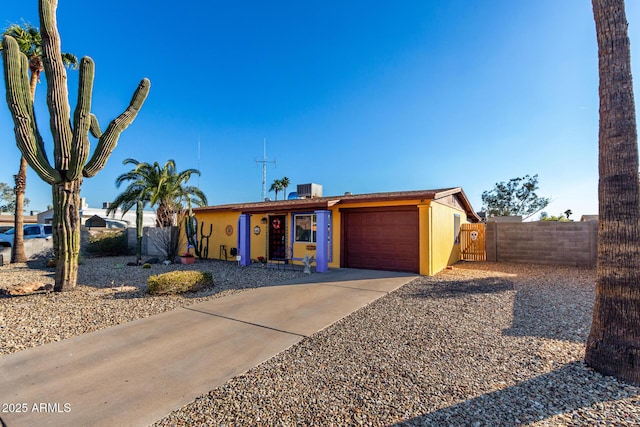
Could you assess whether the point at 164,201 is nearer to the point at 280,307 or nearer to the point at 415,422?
the point at 280,307

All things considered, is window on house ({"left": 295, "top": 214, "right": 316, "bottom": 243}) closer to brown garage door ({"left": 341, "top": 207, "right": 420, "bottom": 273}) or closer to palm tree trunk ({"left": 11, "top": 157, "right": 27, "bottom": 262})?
brown garage door ({"left": 341, "top": 207, "right": 420, "bottom": 273})

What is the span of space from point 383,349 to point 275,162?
19.4 m

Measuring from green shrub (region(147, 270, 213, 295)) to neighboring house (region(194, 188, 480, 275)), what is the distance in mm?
4456

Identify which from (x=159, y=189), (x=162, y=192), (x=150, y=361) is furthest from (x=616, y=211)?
(x=162, y=192)

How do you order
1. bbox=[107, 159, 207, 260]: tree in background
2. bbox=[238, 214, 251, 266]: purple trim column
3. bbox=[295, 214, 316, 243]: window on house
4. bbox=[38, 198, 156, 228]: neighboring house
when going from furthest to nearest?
1. bbox=[38, 198, 156, 228]: neighboring house
2. bbox=[107, 159, 207, 260]: tree in background
3. bbox=[238, 214, 251, 266]: purple trim column
4. bbox=[295, 214, 316, 243]: window on house

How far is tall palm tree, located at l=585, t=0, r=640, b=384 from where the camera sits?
118 inches

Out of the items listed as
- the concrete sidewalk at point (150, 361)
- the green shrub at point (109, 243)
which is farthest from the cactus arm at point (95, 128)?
the green shrub at point (109, 243)

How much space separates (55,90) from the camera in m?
6.91

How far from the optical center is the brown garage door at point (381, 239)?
9844 mm

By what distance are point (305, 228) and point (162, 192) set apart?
8596 mm

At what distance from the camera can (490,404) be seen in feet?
8.66

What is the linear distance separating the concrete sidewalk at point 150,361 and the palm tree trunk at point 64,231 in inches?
137

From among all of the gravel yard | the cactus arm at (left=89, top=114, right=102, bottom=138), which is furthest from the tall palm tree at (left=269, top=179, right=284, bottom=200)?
the gravel yard

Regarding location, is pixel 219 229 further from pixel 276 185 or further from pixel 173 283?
pixel 276 185
